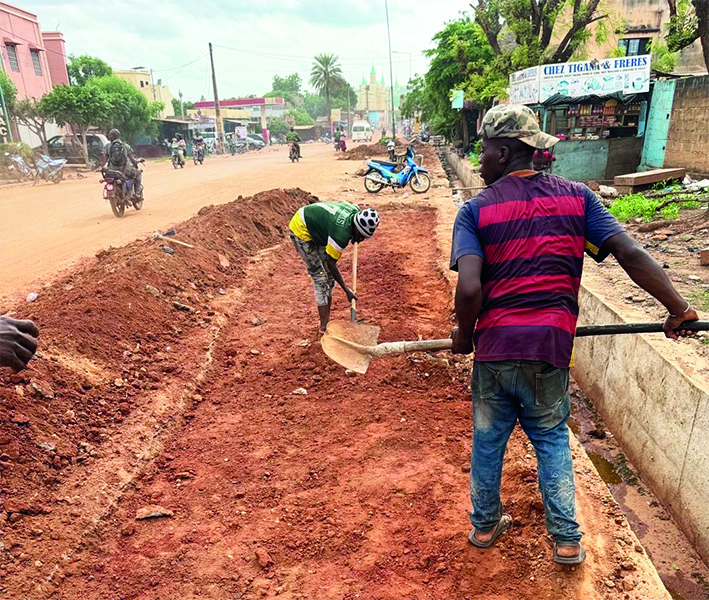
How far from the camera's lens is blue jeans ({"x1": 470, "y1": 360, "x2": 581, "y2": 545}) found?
212cm

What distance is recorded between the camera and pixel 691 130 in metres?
11.1

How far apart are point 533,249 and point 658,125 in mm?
12909

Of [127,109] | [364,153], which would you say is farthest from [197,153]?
[364,153]

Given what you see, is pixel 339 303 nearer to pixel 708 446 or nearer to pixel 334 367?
pixel 334 367

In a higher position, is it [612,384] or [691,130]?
[691,130]

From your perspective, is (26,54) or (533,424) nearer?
(533,424)

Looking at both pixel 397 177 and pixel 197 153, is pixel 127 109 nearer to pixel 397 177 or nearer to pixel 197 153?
pixel 197 153

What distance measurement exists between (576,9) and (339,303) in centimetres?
1357

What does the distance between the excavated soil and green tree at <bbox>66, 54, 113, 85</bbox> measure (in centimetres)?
3659

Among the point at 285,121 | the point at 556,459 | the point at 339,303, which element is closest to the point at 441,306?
the point at 339,303

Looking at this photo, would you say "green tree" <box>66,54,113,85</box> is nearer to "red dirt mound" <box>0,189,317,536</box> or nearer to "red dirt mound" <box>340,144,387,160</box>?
"red dirt mound" <box>340,144,387,160</box>

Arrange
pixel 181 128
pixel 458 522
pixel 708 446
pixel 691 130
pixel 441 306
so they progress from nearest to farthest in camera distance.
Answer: pixel 458 522
pixel 708 446
pixel 441 306
pixel 691 130
pixel 181 128

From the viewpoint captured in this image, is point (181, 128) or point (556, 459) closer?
point (556, 459)

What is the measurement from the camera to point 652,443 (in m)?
3.75
